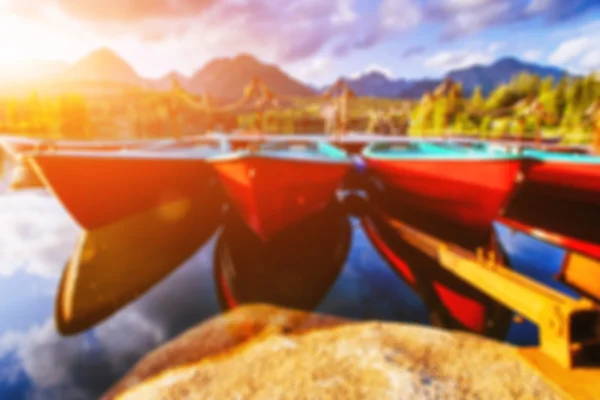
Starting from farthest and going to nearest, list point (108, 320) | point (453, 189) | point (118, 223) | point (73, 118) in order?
point (73, 118) → point (118, 223) → point (453, 189) → point (108, 320)

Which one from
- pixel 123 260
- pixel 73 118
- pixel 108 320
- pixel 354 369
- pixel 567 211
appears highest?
pixel 73 118

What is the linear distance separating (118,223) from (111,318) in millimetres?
3923

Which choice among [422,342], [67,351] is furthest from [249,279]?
[422,342]

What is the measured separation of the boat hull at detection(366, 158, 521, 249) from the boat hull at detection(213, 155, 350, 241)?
95.4 inches

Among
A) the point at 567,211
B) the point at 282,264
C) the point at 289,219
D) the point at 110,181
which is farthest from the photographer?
the point at 567,211

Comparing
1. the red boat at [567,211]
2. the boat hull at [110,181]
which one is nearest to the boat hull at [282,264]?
the boat hull at [110,181]

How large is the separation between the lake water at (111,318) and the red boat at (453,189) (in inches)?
49.0

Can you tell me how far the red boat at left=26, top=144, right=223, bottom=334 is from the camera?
5.88m

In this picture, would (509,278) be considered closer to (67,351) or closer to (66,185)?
(67,351)

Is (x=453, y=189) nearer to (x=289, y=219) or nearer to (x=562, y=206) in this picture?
(x=289, y=219)

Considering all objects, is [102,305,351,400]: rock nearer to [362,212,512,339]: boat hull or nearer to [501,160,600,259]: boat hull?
[362,212,512,339]: boat hull

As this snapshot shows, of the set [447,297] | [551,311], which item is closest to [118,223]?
[447,297]

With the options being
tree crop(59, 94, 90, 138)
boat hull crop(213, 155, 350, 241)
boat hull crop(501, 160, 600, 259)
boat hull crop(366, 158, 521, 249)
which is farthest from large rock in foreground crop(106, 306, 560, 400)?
tree crop(59, 94, 90, 138)

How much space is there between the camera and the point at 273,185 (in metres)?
6.82
